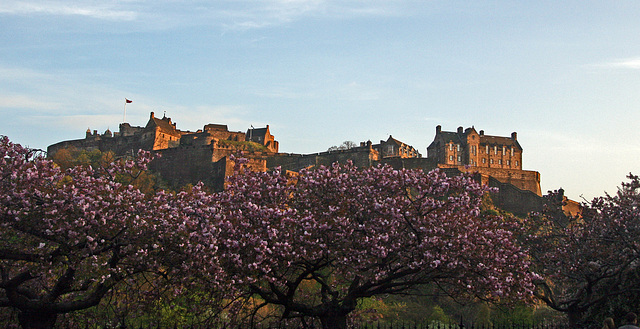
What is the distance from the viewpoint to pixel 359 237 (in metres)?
15.6

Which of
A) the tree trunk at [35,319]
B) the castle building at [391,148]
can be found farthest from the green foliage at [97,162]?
the tree trunk at [35,319]

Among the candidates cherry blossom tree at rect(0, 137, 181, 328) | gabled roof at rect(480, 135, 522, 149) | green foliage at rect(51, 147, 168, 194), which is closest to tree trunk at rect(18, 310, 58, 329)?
cherry blossom tree at rect(0, 137, 181, 328)

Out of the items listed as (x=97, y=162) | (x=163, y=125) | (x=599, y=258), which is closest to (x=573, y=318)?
(x=599, y=258)

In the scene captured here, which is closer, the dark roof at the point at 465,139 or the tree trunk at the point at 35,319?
the tree trunk at the point at 35,319

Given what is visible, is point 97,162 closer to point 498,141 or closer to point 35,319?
point 498,141

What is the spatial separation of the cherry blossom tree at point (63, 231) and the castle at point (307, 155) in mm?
64998

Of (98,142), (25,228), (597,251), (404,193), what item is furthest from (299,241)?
(98,142)

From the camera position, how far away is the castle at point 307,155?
81375 millimetres

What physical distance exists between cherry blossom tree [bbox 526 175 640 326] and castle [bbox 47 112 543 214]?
5758 centimetres

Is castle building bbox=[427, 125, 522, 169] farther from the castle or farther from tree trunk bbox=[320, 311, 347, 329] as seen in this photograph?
tree trunk bbox=[320, 311, 347, 329]

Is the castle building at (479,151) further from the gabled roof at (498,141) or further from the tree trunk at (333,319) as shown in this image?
the tree trunk at (333,319)

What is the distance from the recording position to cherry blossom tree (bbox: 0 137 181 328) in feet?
42.4

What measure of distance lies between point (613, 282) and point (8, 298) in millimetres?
17066

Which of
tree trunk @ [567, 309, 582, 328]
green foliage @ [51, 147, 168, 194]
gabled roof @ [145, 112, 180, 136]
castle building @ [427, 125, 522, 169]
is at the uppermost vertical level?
gabled roof @ [145, 112, 180, 136]
